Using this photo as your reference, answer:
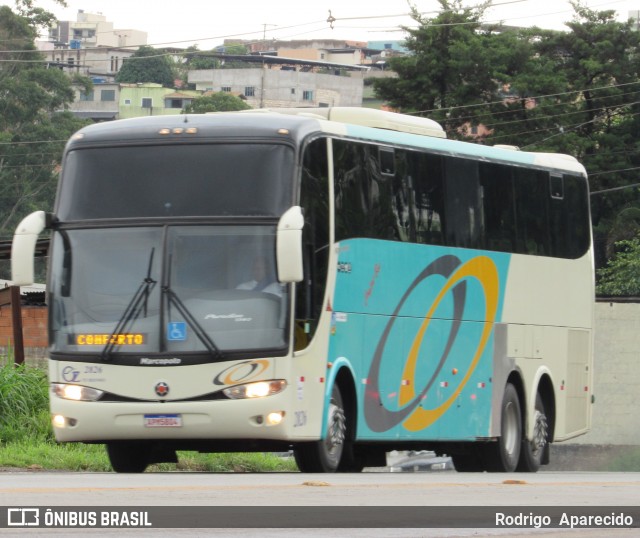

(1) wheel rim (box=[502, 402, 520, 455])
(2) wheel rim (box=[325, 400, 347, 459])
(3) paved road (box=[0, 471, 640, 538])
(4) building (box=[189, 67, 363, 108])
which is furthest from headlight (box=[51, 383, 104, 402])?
(4) building (box=[189, 67, 363, 108])

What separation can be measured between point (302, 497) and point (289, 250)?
4.35m

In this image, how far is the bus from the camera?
Answer: 580 inches

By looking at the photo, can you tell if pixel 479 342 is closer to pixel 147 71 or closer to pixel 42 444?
pixel 42 444

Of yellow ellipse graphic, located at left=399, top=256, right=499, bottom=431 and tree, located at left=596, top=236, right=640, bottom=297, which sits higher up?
yellow ellipse graphic, located at left=399, top=256, right=499, bottom=431

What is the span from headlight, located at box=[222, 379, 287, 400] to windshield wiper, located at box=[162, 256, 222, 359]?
333 millimetres

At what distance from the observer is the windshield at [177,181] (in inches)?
595

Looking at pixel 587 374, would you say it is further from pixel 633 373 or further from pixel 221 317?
pixel 633 373

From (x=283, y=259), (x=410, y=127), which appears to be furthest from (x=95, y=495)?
(x=410, y=127)

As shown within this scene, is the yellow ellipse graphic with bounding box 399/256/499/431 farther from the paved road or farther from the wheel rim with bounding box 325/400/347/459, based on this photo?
the paved road

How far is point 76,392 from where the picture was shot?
15.1 m

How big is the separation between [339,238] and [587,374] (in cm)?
775

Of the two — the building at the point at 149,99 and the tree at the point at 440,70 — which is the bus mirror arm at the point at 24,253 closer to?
the tree at the point at 440,70

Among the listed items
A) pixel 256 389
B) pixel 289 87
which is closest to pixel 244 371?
pixel 256 389

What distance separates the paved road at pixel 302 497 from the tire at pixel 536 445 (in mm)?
7490
